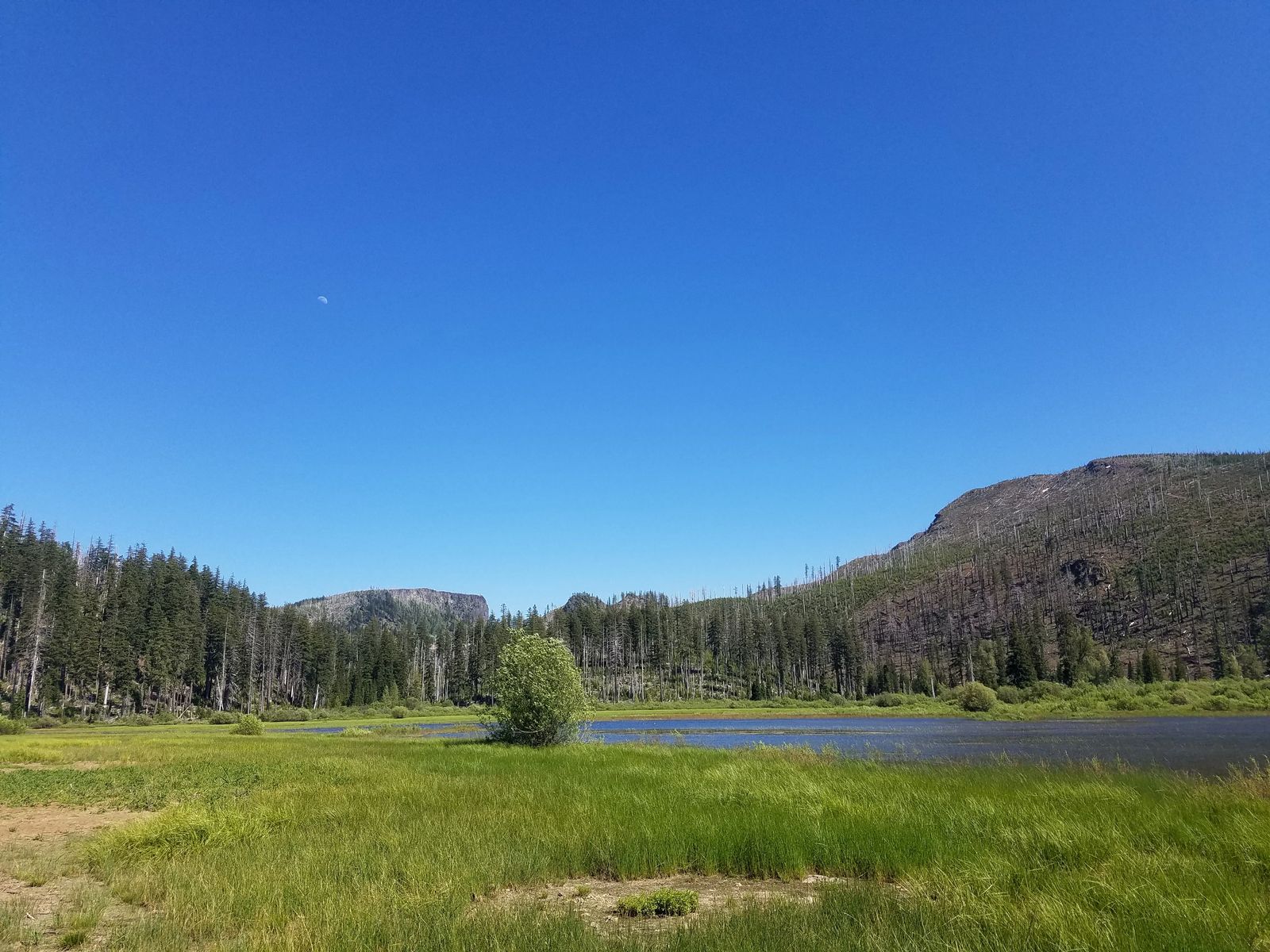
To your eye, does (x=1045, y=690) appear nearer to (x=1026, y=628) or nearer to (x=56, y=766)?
(x=1026, y=628)

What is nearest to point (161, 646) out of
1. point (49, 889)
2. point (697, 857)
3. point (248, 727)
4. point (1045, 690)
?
point (248, 727)

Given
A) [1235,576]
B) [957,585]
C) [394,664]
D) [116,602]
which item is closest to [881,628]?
[957,585]

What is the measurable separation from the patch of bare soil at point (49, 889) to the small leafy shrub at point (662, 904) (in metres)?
7.31

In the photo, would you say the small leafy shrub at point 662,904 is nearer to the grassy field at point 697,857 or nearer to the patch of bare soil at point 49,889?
the grassy field at point 697,857

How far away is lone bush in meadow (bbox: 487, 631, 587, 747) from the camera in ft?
140

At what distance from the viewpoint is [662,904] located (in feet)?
37.5

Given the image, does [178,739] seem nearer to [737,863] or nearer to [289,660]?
[737,863]

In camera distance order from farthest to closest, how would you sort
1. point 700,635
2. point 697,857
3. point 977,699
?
point 700,635, point 977,699, point 697,857

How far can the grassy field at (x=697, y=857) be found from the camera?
9359 millimetres

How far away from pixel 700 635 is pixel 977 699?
83.8m

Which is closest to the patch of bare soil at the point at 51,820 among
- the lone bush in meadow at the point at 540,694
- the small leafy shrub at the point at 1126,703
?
the lone bush in meadow at the point at 540,694

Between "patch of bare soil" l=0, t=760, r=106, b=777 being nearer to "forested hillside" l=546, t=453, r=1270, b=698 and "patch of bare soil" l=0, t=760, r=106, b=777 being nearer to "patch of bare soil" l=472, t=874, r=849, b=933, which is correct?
"patch of bare soil" l=472, t=874, r=849, b=933

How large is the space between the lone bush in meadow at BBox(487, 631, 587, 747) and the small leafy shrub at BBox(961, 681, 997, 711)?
58114mm

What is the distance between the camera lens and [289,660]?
129m
